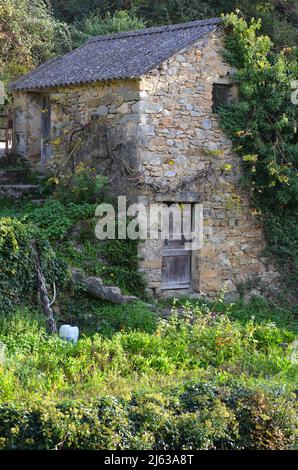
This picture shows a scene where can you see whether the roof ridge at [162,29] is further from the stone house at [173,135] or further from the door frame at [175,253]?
the door frame at [175,253]

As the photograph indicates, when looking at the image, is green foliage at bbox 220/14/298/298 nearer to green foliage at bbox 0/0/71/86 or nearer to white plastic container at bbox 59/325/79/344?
white plastic container at bbox 59/325/79/344

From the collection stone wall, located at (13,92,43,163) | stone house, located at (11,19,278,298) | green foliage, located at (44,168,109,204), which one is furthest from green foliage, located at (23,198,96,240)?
stone wall, located at (13,92,43,163)

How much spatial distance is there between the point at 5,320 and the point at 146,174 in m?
4.70

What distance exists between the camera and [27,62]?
24391 millimetres

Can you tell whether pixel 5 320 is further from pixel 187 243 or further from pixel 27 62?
pixel 27 62

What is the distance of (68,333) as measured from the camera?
1512 centimetres

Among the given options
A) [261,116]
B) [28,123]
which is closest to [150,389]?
[261,116]

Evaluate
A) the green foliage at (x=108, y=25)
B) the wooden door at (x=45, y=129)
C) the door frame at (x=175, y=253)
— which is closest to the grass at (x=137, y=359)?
the door frame at (x=175, y=253)

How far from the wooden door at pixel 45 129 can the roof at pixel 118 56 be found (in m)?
0.67

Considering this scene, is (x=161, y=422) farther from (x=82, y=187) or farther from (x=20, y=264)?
(x=82, y=187)

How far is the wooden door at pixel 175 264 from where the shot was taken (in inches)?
747

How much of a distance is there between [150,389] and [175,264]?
7702mm

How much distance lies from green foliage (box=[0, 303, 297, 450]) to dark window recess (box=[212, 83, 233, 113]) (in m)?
5.72
